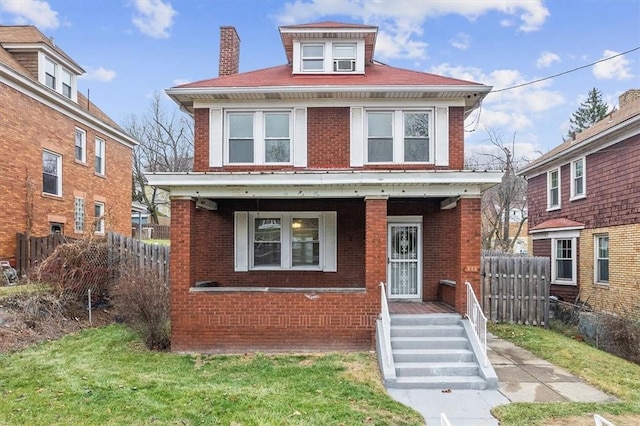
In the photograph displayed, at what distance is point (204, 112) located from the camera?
33.7 ft

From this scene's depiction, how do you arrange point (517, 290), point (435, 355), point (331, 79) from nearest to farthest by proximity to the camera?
point (435, 355), point (331, 79), point (517, 290)

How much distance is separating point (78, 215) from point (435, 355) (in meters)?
16.6

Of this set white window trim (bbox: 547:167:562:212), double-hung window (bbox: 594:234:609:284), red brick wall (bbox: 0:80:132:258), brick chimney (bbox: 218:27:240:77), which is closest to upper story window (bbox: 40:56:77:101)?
red brick wall (bbox: 0:80:132:258)

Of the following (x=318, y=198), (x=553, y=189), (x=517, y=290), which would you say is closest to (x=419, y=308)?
(x=318, y=198)

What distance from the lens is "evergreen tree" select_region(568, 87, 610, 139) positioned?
41781mm

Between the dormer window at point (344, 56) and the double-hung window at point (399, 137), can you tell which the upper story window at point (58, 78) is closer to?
the dormer window at point (344, 56)

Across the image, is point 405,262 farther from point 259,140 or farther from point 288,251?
point 259,140

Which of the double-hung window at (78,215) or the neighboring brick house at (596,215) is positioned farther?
the double-hung window at (78,215)

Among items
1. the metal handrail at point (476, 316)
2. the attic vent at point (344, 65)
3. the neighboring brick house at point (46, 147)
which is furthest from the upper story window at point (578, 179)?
the neighboring brick house at point (46, 147)

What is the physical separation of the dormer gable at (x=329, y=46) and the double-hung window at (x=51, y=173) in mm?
11009

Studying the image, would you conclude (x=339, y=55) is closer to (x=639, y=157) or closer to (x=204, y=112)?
(x=204, y=112)

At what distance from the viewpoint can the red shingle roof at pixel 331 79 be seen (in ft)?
33.0

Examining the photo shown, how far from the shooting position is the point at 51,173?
16.5 meters

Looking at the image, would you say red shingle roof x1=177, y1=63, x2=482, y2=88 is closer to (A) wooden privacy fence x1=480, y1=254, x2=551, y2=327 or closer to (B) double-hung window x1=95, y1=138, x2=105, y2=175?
(A) wooden privacy fence x1=480, y1=254, x2=551, y2=327
